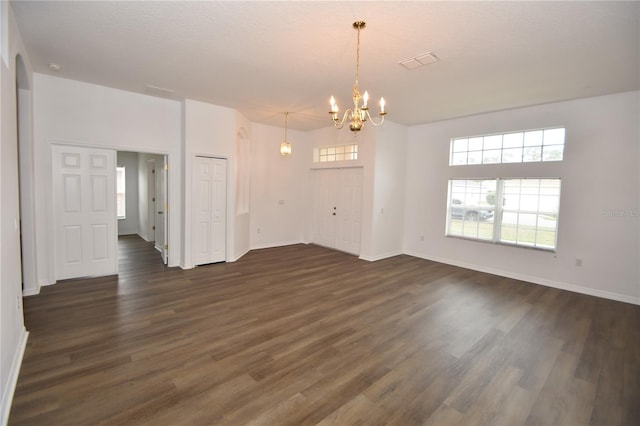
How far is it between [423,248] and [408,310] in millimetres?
3099

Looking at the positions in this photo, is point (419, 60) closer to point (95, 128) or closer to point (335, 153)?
point (335, 153)

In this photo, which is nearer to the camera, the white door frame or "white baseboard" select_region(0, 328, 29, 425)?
"white baseboard" select_region(0, 328, 29, 425)

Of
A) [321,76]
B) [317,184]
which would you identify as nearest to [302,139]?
[317,184]

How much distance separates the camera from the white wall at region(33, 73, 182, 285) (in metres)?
4.16

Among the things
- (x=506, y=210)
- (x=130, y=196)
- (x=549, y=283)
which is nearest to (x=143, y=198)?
(x=130, y=196)

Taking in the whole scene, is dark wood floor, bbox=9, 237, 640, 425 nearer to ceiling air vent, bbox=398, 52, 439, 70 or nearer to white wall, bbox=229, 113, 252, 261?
white wall, bbox=229, 113, 252, 261

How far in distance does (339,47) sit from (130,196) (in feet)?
24.9

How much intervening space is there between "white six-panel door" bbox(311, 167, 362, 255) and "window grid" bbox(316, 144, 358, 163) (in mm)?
278

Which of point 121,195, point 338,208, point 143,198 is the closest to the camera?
point 338,208

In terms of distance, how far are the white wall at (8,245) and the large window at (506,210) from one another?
20.9ft

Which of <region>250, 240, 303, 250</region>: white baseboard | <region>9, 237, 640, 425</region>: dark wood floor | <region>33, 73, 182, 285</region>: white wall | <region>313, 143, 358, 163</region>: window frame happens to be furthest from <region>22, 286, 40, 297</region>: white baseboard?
<region>313, 143, 358, 163</region>: window frame

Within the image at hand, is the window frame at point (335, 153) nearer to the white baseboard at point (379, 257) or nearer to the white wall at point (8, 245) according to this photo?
the white baseboard at point (379, 257)

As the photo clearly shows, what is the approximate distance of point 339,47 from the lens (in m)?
3.07

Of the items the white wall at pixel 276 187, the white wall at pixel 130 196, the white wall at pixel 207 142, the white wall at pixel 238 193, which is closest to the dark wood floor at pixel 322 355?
the white wall at pixel 207 142
